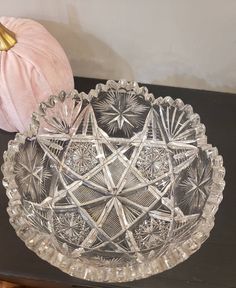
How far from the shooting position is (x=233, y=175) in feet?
2.49

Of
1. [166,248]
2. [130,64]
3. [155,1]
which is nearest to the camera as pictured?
[166,248]

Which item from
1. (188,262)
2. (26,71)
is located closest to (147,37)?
(26,71)

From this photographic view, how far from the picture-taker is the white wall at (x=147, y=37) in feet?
2.44

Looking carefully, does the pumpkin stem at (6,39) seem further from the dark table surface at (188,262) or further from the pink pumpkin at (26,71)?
the dark table surface at (188,262)

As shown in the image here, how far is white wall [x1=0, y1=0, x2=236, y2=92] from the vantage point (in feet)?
2.44

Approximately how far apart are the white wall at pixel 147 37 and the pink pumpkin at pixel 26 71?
57 mm

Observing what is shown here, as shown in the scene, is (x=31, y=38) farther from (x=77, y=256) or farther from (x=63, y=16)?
(x=77, y=256)

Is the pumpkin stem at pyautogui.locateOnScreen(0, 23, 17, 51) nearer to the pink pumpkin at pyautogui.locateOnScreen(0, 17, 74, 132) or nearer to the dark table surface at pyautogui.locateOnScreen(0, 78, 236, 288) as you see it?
the pink pumpkin at pyautogui.locateOnScreen(0, 17, 74, 132)

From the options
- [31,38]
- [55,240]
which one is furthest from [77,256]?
[31,38]

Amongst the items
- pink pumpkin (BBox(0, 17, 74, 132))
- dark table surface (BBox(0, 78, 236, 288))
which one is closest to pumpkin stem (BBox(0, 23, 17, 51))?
pink pumpkin (BBox(0, 17, 74, 132))

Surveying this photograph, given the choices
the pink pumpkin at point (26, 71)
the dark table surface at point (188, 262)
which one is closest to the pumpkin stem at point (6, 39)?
the pink pumpkin at point (26, 71)

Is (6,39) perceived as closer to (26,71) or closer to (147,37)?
(26,71)

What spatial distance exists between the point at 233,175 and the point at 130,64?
0.77ft

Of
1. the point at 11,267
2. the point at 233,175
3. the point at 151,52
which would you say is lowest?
the point at 11,267
